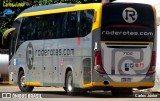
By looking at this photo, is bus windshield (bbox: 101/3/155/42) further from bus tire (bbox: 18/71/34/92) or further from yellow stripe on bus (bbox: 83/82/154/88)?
bus tire (bbox: 18/71/34/92)

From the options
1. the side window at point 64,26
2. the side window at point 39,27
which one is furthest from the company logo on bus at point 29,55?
the side window at point 64,26

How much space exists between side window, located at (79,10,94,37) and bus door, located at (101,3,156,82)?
1.57ft

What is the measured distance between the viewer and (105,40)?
20.3m

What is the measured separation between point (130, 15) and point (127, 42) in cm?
99

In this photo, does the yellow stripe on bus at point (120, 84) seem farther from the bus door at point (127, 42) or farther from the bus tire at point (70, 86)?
the bus tire at point (70, 86)

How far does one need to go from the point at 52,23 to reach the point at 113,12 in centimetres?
344

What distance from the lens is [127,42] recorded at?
20641mm

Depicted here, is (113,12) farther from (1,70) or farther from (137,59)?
(1,70)

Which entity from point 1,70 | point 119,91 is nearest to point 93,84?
point 119,91

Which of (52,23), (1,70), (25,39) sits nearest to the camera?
(52,23)

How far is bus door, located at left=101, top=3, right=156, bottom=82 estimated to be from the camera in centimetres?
2042

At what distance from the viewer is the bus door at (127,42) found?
20.4 m

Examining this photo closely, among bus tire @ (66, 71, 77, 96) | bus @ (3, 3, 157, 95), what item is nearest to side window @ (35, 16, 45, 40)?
bus @ (3, 3, 157, 95)

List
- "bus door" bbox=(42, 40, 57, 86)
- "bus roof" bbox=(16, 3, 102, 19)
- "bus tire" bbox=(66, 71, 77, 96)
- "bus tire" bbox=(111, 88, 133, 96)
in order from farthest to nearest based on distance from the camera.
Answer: "bus door" bbox=(42, 40, 57, 86), "bus tire" bbox=(111, 88, 133, 96), "bus tire" bbox=(66, 71, 77, 96), "bus roof" bbox=(16, 3, 102, 19)
